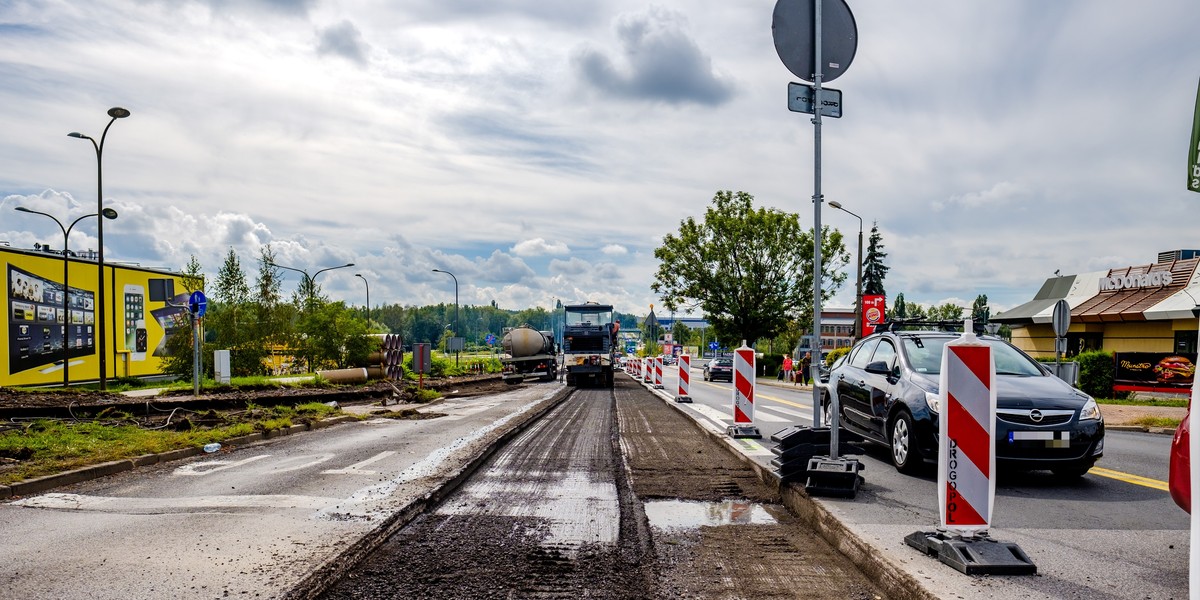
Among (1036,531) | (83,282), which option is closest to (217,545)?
(1036,531)

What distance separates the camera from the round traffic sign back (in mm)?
7402

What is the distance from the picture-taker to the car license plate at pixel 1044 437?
288 inches

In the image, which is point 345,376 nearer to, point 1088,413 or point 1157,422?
point 1157,422

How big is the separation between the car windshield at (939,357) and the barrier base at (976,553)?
3.91 meters

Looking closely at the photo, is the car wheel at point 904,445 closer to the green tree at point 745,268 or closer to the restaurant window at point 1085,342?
the restaurant window at point 1085,342

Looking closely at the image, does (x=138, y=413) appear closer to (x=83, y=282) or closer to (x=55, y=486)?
(x=55, y=486)

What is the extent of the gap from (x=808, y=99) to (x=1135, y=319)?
Result: 25807 mm

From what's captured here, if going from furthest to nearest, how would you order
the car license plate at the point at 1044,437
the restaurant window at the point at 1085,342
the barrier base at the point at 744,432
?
the restaurant window at the point at 1085,342 → the barrier base at the point at 744,432 → the car license plate at the point at 1044,437

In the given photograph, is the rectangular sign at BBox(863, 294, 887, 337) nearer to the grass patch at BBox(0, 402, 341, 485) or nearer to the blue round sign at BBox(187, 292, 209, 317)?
the grass patch at BBox(0, 402, 341, 485)

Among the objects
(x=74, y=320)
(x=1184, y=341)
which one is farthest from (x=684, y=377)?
(x=74, y=320)

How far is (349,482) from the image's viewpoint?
25.1 feet

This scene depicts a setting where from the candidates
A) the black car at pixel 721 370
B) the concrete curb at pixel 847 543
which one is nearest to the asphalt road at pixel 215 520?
the concrete curb at pixel 847 543

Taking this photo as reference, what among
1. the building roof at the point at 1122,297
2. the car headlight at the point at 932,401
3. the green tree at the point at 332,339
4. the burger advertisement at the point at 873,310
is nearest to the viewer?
the car headlight at the point at 932,401

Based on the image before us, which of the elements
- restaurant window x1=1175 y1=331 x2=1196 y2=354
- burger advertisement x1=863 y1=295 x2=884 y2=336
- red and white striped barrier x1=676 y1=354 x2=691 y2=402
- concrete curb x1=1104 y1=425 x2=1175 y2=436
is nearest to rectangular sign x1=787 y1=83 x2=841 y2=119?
concrete curb x1=1104 y1=425 x2=1175 y2=436
